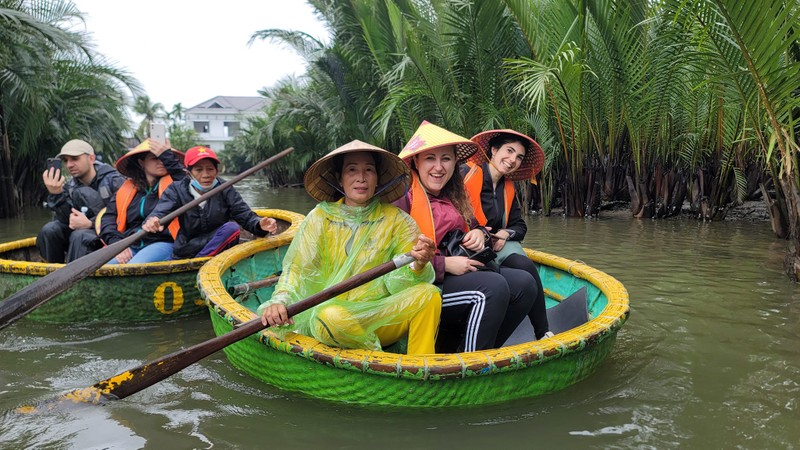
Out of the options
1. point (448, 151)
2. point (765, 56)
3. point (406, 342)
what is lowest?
point (406, 342)

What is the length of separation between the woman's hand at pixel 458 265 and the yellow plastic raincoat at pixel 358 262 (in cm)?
20

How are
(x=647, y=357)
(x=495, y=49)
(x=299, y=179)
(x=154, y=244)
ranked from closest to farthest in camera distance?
(x=647, y=357) → (x=154, y=244) → (x=495, y=49) → (x=299, y=179)

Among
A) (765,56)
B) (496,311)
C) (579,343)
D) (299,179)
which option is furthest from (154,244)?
(299,179)

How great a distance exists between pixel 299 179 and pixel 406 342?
25.9m

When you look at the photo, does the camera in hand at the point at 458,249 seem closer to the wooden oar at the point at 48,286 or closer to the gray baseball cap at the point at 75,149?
the wooden oar at the point at 48,286

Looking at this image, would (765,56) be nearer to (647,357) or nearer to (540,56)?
(647,357)

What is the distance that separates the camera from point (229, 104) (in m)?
57.1

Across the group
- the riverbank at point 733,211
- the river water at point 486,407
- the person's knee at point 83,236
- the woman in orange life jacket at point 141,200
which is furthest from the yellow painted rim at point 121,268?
the riverbank at point 733,211

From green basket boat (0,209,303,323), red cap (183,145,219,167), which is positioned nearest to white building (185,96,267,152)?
red cap (183,145,219,167)

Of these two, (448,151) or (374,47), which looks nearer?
(448,151)

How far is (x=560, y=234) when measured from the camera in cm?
891

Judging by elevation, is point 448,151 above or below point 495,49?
below

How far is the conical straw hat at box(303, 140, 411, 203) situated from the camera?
297 cm

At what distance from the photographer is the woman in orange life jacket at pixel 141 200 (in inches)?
194
